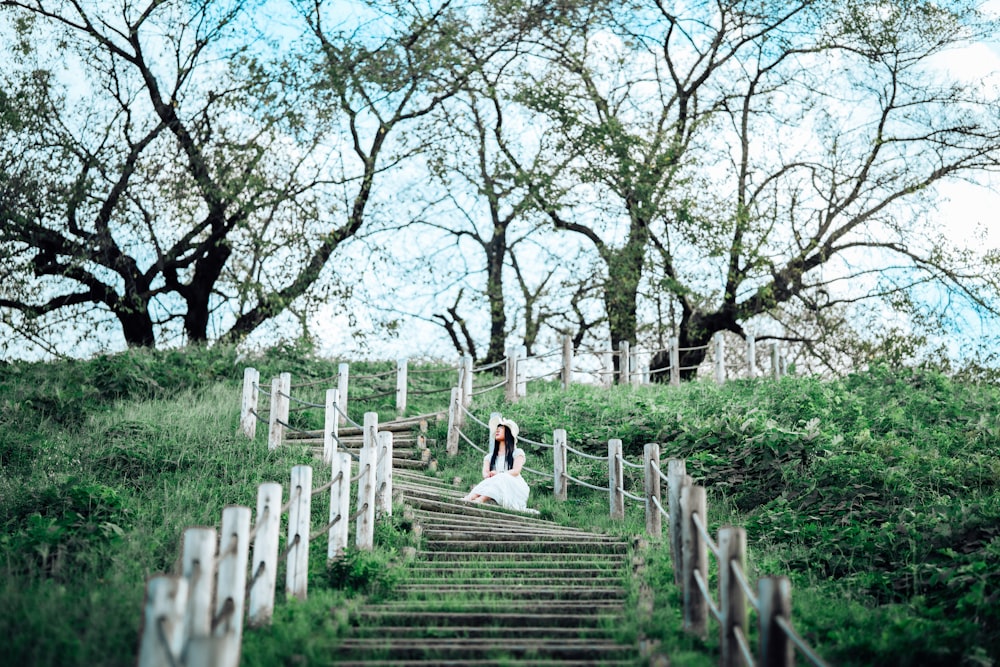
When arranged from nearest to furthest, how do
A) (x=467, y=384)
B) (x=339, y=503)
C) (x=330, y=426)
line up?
(x=339, y=503)
(x=330, y=426)
(x=467, y=384)

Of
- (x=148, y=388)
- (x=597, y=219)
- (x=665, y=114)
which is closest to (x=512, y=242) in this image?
(x=597, y=219)

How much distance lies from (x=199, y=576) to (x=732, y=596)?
3.34 metres

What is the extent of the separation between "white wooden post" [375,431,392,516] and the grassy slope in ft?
2.13

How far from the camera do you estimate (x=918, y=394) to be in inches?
642

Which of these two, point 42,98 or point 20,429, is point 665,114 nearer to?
point 42,98

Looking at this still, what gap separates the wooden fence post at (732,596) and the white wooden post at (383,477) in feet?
17.5

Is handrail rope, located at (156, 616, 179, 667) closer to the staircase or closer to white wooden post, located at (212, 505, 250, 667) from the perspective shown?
white wooden post, located at (212, 505, 250, 667)

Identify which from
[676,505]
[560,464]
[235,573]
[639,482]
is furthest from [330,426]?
[235,573]

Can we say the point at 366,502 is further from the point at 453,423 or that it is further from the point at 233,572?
the point at 453,423

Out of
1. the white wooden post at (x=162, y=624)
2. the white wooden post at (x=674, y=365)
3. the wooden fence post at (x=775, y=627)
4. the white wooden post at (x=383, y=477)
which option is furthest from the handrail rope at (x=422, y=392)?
the white wooden post at (x=162, y=624)

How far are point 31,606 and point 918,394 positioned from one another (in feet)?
47.2

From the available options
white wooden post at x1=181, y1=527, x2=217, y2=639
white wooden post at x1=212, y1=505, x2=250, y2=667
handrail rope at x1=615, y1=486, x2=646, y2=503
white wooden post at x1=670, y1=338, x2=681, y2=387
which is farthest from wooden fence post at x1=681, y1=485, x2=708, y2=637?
white wooden post at x1=670, y1=338, x2=681, y2=387

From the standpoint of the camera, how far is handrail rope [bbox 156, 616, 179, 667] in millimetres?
4738

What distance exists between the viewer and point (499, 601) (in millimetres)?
7957
